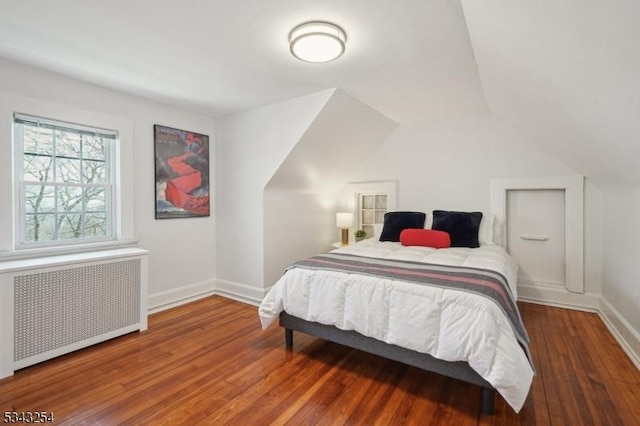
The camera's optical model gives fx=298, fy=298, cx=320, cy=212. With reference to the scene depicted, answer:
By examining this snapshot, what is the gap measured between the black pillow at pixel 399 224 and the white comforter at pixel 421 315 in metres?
0.98

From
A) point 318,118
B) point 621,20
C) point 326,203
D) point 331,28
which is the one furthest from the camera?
point 326,203

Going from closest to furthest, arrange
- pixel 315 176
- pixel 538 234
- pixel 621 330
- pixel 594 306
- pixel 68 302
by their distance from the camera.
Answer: pixel 68 302 → pixel 621 330 → pixel 594 306 → pixel 538 234 → pixel 315 176

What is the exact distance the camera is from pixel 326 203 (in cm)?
452

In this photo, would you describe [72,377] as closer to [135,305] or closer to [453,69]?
[135,305]

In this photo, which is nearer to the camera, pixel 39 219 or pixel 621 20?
pixel 621 20

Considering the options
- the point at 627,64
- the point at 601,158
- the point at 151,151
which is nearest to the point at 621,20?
the point at 627,64

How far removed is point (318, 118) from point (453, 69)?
130cm

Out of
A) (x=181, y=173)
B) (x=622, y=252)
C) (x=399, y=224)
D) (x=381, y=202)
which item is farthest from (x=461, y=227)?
(x=181, y=173)

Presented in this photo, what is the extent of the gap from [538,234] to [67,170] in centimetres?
490

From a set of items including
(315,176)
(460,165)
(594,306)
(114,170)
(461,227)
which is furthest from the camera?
(315,176)

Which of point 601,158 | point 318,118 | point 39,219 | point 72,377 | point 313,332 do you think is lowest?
point 72,377

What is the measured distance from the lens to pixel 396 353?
6.21 ft

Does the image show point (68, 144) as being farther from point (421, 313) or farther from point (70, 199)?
point (421, 313)

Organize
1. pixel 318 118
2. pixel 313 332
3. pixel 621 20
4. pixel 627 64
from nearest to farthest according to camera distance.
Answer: pixel 621 20, pixel 627 64, pixel 313 332, pixel 318 118
